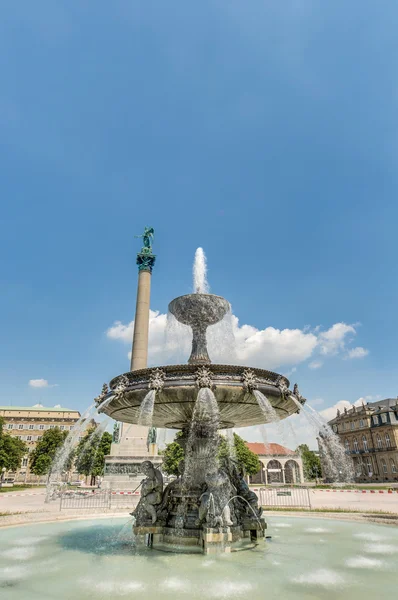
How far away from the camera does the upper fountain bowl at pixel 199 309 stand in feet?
35.4

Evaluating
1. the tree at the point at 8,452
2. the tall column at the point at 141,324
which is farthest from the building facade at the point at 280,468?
the tall column at the point at 141,324

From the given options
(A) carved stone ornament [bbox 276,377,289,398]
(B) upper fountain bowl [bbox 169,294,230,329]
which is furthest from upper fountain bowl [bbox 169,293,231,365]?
(A) carved stone ornament [bbox 276,377,289,398]

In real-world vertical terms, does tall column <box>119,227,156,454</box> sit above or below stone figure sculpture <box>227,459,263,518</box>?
above

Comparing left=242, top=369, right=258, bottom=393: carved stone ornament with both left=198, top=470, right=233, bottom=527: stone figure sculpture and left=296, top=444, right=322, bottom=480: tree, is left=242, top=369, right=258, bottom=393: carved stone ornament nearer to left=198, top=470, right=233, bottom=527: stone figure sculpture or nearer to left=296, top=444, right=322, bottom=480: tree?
left=198, top=470, right=233, bottom=527: stone figure sculpture

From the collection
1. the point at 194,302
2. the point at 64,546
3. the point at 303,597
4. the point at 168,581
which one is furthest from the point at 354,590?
the point at 194,302

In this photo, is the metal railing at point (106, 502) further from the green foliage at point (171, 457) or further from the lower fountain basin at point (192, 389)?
the green foliage at point (171, 457)

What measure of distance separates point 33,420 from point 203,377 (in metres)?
102

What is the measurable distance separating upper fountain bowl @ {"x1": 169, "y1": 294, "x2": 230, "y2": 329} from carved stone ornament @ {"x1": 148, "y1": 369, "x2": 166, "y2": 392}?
10.4 feet

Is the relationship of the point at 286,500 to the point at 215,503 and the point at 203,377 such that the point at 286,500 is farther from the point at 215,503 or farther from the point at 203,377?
the point at 203,377

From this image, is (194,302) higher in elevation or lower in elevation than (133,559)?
higher

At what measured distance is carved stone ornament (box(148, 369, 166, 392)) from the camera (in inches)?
311

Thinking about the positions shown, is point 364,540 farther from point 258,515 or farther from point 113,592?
point 113,592

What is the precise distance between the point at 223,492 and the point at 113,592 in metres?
3.54

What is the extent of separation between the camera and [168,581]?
5.61 metres
